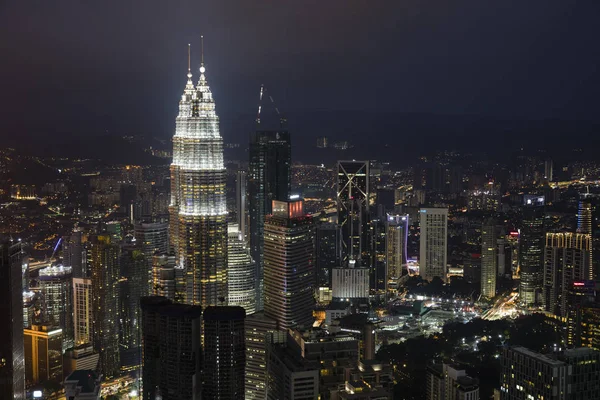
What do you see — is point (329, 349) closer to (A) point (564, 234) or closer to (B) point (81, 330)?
(B) point (81, 330)

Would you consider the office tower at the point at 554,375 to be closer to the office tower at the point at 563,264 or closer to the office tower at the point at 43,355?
the office tower at the point at 43,355

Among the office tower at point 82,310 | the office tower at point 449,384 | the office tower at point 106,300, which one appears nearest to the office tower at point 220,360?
the office tower at point 106,300

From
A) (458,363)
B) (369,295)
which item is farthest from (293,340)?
(369,295)

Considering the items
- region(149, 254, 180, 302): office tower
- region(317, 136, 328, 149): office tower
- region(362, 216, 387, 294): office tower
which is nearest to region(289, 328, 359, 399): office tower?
region(149, 254, 180, 302): office tower

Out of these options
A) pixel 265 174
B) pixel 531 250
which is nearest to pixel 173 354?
pixel 265 174

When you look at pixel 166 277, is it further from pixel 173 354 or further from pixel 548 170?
pixel 548 170

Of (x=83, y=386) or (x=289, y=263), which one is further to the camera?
(x=289, y=263)

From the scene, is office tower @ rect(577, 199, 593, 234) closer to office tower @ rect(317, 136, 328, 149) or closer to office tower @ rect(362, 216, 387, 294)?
office tower @ rect(362, 216, 387, 294)
